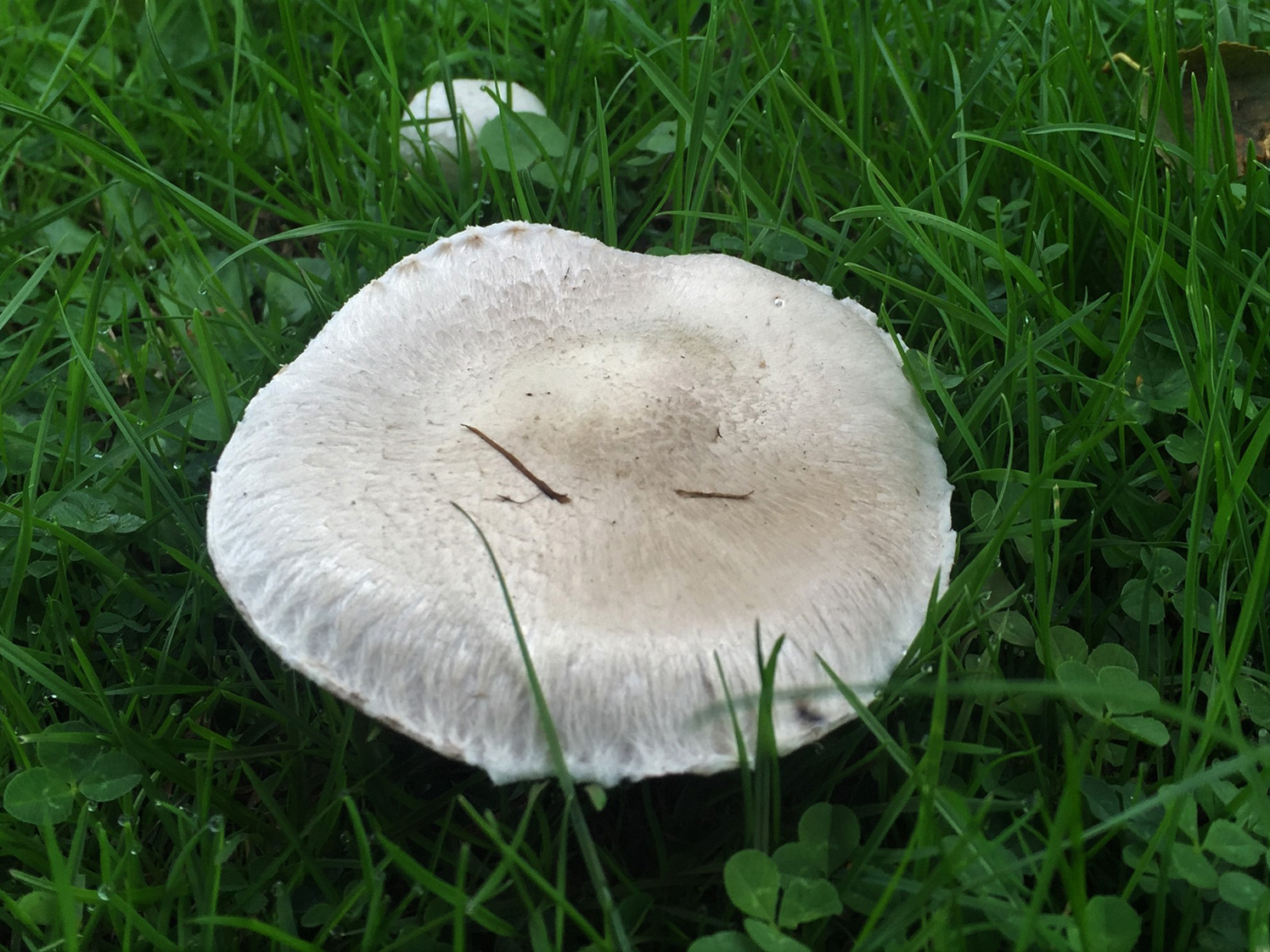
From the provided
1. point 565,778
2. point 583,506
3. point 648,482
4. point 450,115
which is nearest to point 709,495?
point 648,482

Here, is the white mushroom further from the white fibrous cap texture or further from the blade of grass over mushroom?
the blade of grass over mushroom

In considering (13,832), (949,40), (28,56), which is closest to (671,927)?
(13,832)

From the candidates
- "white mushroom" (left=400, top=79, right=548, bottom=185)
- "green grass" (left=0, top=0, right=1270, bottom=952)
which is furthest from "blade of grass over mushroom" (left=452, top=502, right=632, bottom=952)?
"white mushroom" (left=400, top=79, right=548, bottom=185)

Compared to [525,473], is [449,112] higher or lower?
higher

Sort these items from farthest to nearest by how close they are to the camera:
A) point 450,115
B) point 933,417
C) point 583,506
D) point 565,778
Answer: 1. point 450,115
2. point 933,417
3. point 583,506
4. point 565,778

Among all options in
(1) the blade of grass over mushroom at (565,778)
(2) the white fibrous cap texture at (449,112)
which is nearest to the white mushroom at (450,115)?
(2) the white fibrous cap texture at (449,112)

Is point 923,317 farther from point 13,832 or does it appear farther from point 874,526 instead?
point 13,832

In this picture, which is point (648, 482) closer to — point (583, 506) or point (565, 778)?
point (583, 506)
